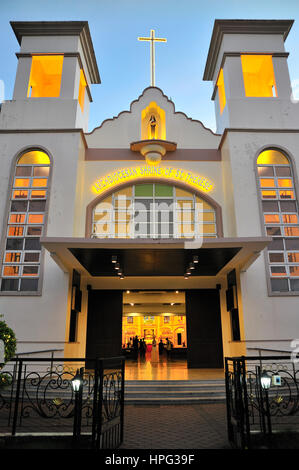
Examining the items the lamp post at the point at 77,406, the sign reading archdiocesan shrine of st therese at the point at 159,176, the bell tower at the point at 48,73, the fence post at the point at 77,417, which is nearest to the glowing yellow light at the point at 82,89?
the bell tower at the point at 48,73

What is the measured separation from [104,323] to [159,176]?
6.16 meters

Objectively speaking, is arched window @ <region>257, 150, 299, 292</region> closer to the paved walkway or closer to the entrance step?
the entrance step

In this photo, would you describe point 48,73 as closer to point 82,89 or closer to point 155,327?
point 82,89

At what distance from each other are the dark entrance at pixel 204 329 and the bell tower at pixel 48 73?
835cm

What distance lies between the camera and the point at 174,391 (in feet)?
29.7

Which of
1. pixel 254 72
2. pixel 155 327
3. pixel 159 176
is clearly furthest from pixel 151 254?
pixel 155 327

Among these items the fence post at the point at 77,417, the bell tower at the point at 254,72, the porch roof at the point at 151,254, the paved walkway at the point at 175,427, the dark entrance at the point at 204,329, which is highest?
the bell tower at the point at 254,72

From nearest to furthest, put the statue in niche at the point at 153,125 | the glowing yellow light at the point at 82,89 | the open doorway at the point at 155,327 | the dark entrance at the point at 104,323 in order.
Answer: the dark entrance at the point at 104,323, the statue in niche at the point at 153,125, the glowing yellow light at the point at 82,89, the open doorway at the point at 155,327

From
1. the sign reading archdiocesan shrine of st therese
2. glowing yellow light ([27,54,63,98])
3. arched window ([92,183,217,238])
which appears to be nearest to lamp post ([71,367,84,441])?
arched window ([92,183,217,238])

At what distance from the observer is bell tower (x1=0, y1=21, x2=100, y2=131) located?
13.3 meters

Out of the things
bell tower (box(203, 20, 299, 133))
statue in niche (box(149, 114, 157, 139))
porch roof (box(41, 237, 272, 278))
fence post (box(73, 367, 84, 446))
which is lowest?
fence post (box(73, 367, 84, 446))

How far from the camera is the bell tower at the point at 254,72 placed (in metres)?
13.3

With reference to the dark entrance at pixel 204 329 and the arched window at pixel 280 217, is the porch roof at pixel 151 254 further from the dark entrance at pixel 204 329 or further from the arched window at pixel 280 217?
the dark entrance at pixel 204 329

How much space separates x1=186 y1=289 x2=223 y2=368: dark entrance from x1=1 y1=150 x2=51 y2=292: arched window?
6.21 meters
